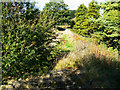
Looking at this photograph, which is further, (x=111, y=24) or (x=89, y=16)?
(x=89, y=16)

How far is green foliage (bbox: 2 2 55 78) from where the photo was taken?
379 centimetres

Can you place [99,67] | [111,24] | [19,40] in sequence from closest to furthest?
[19,40]
[99,67]
[111,24]

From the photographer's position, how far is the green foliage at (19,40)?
3789 millimetres

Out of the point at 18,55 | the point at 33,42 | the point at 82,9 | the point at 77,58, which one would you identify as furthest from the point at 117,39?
the point at 82,9

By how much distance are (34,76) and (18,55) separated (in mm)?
1017

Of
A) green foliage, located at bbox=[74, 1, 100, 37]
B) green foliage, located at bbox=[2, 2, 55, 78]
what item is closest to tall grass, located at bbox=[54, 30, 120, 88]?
green foliage, located at bbox=[2, 2, 55, 78]

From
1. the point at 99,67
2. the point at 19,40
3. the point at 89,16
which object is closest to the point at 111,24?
the point at 99,67

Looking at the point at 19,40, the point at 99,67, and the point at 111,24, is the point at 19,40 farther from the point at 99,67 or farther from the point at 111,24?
the point at 111,24

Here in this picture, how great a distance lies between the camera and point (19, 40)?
3.84 meters

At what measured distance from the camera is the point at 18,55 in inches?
152

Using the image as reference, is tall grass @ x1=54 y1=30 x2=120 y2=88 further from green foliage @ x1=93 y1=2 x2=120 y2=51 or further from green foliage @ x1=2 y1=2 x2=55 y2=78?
green foliage @ x1=93 y1=2 x2=120 y2=51

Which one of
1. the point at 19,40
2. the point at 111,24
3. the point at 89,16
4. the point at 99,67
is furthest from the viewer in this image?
the point at 89,16

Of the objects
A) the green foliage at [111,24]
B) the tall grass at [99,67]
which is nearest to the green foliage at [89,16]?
the green foliage at [111,24]

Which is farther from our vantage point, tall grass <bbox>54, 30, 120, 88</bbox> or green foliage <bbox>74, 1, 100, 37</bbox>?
green foliage <bbox>74, 1, 100, 37</bbox>
